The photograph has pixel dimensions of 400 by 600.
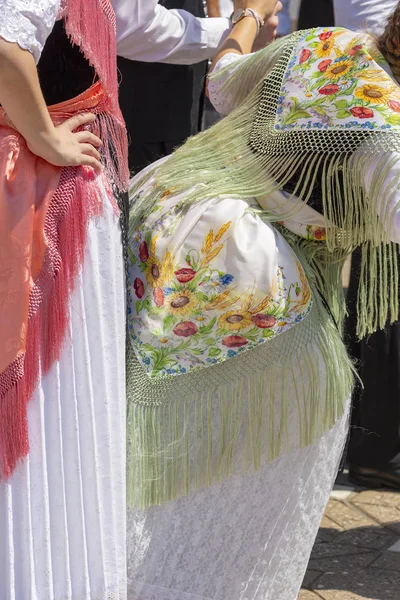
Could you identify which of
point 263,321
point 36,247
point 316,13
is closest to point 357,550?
point 263,321

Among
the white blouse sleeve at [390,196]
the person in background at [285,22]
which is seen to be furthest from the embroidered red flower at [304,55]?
the person in background at [285,22]

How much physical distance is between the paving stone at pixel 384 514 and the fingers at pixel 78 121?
1.56 meters

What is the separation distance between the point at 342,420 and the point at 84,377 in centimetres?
53

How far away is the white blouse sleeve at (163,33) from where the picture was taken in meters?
2.54

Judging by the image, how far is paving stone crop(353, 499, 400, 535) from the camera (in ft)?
8.96

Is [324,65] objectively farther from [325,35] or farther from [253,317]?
[253,317]

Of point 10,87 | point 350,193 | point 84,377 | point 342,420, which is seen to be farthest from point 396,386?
point 10,87

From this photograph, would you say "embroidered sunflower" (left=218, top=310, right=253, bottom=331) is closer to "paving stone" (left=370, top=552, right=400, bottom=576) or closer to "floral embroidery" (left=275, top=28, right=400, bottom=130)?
"floral embroidery" (left=275, top=28, right=400, bottom=130)

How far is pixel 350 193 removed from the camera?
1775mm

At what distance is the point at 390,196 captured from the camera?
1.67 m

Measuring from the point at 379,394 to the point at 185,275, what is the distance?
136cm

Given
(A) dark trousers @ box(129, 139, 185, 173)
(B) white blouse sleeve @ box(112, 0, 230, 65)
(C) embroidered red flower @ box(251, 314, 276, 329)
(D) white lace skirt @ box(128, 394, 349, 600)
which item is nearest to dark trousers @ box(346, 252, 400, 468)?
(A) dark trousers @ box(129, 139, 185, 173)

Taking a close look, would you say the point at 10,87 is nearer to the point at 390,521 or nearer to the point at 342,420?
the point at 342,420

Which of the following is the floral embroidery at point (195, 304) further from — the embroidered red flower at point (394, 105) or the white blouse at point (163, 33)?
the white blouse at point (163, 33)
